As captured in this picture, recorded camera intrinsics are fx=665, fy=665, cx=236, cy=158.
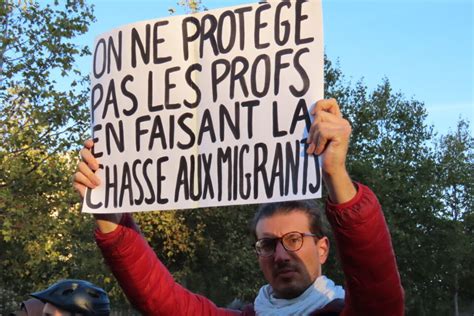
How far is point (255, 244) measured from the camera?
7.88ft

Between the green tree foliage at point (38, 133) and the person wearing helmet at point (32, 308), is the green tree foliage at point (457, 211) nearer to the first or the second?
the green tree foliage at point (38, 133)

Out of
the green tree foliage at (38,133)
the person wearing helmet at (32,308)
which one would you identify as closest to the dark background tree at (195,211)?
the green tree foliage at (38,133)

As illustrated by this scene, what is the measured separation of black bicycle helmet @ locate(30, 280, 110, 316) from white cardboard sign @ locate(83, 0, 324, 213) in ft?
3.48

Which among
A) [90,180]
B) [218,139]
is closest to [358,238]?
[218,139]

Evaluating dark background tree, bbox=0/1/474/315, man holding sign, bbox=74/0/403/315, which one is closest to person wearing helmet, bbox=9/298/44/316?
man holding sign, bbox=74/0/403/315

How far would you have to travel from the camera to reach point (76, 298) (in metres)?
3.37

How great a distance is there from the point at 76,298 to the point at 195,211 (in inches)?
647

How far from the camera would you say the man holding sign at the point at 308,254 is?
A: 1873 mm

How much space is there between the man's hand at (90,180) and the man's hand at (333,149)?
2.80 ft

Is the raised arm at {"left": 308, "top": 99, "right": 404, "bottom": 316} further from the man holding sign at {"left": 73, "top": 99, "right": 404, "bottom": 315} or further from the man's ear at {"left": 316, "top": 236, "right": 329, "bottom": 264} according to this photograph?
the man's ear at {"left": 316, "top": 236, "right": 329, "bottom": 264}

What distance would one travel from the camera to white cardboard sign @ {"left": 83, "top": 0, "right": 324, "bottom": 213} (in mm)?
2240

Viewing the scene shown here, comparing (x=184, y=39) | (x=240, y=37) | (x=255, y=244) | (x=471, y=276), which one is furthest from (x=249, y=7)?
(x=471, y=276)

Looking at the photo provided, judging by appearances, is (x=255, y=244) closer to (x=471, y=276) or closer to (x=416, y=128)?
(x=416, y=128)

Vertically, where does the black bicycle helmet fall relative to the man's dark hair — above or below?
below
